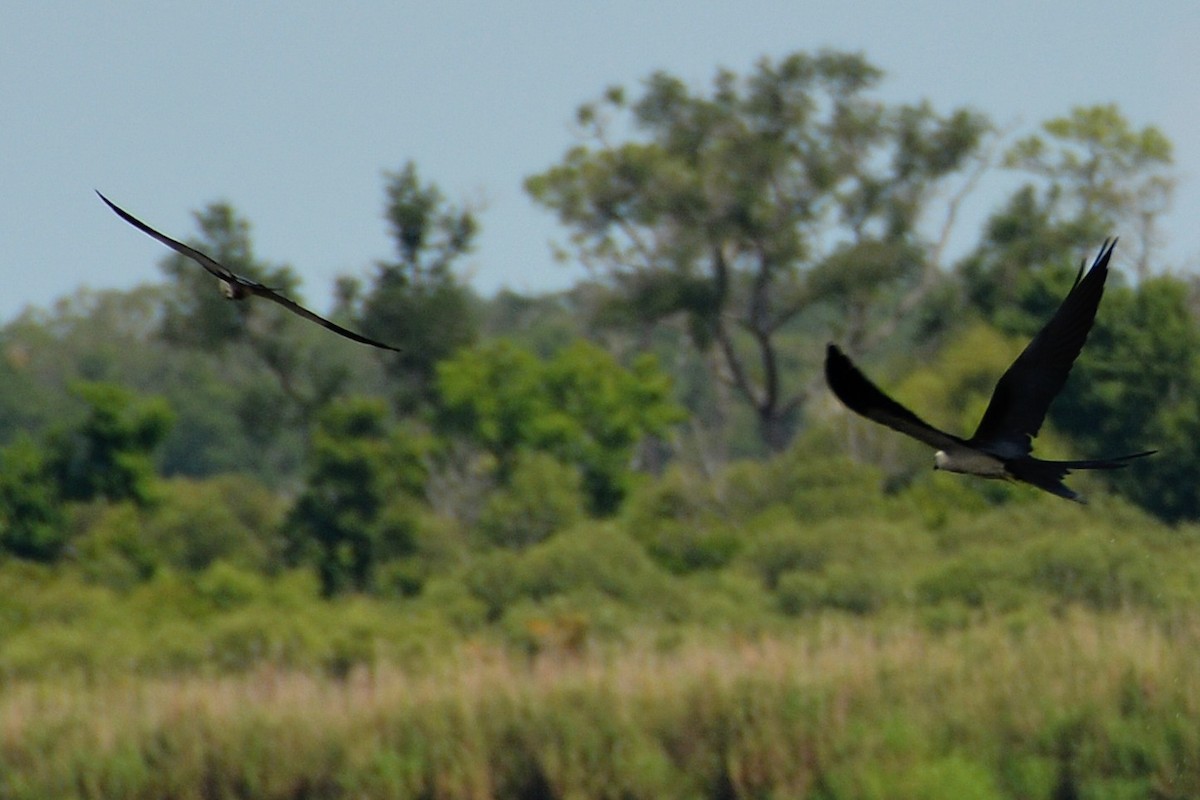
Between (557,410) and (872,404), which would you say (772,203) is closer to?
(557,410)

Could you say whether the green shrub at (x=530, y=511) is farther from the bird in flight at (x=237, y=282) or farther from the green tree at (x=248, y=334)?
the bird in flight at (x=237, y=282)

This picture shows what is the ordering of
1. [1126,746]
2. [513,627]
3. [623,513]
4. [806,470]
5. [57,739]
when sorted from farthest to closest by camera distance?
[623,513] → [806,470] → [513,627] → [57,739] → [1126,746]

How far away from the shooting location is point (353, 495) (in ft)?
139

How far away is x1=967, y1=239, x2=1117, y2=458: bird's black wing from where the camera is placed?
634cm

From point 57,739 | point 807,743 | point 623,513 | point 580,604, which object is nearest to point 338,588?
point 623,513

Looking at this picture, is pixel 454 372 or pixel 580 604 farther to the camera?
pixel 454 372

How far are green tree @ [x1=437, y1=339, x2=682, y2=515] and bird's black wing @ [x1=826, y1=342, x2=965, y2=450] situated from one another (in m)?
40.2

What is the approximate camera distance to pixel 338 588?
134ft

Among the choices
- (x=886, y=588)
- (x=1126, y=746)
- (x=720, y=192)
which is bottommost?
(x=1126, y=746)

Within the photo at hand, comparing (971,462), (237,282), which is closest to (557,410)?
(971,462)

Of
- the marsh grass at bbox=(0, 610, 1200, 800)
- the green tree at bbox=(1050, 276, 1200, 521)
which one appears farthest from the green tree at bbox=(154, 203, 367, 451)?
the marsh grass at bbox=(0, 610, 1200, 800)

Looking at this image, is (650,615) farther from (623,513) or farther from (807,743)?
(623,513)

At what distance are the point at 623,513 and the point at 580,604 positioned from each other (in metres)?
13.9

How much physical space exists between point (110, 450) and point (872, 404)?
39.9 meters
